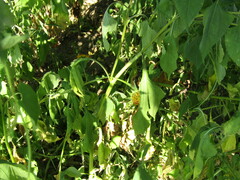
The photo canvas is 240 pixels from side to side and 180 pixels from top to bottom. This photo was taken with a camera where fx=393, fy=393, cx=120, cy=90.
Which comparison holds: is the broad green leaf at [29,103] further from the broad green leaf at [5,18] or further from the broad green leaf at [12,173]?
the broad green leaf at [5,18]

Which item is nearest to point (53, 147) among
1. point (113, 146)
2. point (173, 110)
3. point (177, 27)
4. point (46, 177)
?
point (46, 177)

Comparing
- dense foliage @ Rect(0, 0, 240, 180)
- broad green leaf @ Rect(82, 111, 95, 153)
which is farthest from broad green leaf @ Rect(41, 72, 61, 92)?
broad green leaf @ Rect(82, 111, 95, 153)

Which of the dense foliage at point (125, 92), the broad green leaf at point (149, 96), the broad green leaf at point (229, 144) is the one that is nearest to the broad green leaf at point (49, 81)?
the dense foliage at point (125, 92)

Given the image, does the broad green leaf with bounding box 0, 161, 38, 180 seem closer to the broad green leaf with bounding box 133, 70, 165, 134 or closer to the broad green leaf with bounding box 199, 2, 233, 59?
the broad green leaf with bounding box 199, 2, 233, 59

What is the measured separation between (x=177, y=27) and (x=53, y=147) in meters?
1.00

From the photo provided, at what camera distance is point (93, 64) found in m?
1.81

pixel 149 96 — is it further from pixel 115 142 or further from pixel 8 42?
pixel 8 42

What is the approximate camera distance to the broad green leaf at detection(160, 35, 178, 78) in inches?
33.0

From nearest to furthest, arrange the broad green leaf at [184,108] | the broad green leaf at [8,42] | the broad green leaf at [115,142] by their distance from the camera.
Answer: the broad green leaf at [8,42], the broad green leaf at [184,108], the broad green leaf at [115,142]

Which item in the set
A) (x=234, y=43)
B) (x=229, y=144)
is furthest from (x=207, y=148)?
(x=229, y=144)

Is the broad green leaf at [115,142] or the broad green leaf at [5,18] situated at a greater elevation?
the broad green leaf at [5,18]

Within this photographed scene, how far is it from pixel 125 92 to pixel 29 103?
32.0 inches

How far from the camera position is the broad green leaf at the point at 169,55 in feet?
2.75

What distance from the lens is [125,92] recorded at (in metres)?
1.45
